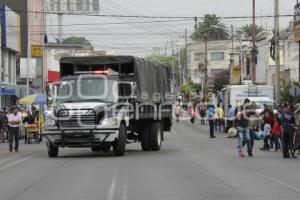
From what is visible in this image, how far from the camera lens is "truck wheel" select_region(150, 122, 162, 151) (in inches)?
1075

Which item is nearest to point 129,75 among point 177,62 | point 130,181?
point 130,181

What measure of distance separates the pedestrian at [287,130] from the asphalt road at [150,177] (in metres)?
0.52

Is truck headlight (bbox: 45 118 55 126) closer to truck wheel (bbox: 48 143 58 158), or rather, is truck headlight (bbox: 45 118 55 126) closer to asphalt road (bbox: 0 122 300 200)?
truck wheel (bbox: 48 143 58 158)

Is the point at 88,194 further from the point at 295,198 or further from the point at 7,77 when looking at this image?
the point at 7,77

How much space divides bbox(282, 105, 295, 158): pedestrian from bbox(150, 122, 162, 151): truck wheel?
5.07 meters

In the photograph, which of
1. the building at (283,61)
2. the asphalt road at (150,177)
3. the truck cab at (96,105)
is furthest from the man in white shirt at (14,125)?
the building at (283,61)

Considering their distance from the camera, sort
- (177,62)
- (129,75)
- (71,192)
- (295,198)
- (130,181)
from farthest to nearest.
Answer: (177,62)
(129,75)
(130,181)
(71,192)
(295,198)

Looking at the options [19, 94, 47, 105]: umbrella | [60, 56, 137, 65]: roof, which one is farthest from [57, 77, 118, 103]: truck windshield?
[19, 94, 47, 105]: umbrella

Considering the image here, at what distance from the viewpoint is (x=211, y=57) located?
120 meters

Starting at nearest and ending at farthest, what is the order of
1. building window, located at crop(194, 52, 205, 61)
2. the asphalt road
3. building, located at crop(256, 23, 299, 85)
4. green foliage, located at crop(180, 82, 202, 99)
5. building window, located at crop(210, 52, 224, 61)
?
the asphalt road, building, located at crop(256, 23, 299, 85), building window, located at crop(210, 52, 224, 61), green foliage, located at crop(180, 82, 202, 99), building window, located at crop(194, 52, 205, 61)

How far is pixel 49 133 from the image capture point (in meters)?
23.8

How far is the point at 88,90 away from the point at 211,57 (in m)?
96.7

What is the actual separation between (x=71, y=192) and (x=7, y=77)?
134 ft

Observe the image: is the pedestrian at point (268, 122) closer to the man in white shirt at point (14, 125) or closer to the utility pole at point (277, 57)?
the man in white shirt at point (14, 125)
